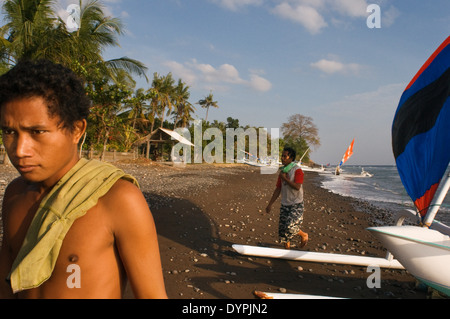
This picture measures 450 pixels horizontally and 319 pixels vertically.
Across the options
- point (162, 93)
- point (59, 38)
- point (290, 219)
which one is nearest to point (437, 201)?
point (290, 219)

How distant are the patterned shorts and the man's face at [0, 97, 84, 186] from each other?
212 inches

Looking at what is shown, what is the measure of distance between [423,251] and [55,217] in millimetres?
3742

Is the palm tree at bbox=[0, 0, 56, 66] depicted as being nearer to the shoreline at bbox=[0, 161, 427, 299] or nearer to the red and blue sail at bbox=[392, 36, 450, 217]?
the shoreline at bbox=[0, 161, 427, 299]

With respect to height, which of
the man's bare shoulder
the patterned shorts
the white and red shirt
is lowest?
the patterned shorts

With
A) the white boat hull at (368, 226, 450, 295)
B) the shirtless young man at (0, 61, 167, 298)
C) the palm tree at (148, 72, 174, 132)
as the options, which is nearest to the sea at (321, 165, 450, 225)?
the white boat hull at (368, 226, 450, 295)

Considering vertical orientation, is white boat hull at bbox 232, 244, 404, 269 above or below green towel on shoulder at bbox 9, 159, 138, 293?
below

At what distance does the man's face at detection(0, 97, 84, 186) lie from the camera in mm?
1208

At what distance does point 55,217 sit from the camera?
4.00ft

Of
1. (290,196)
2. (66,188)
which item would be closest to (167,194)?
(290,196)

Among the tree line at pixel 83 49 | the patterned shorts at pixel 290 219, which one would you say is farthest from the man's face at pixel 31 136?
the tree line at pixel 83 49

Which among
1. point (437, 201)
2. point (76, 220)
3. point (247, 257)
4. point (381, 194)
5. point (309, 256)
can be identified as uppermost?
point (76, 220)

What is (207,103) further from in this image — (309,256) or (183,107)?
(309,256)

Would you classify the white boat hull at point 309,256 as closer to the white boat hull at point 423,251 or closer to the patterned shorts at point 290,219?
the patterned shorts at point 290,219

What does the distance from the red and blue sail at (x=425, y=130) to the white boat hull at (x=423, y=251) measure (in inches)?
36.3
